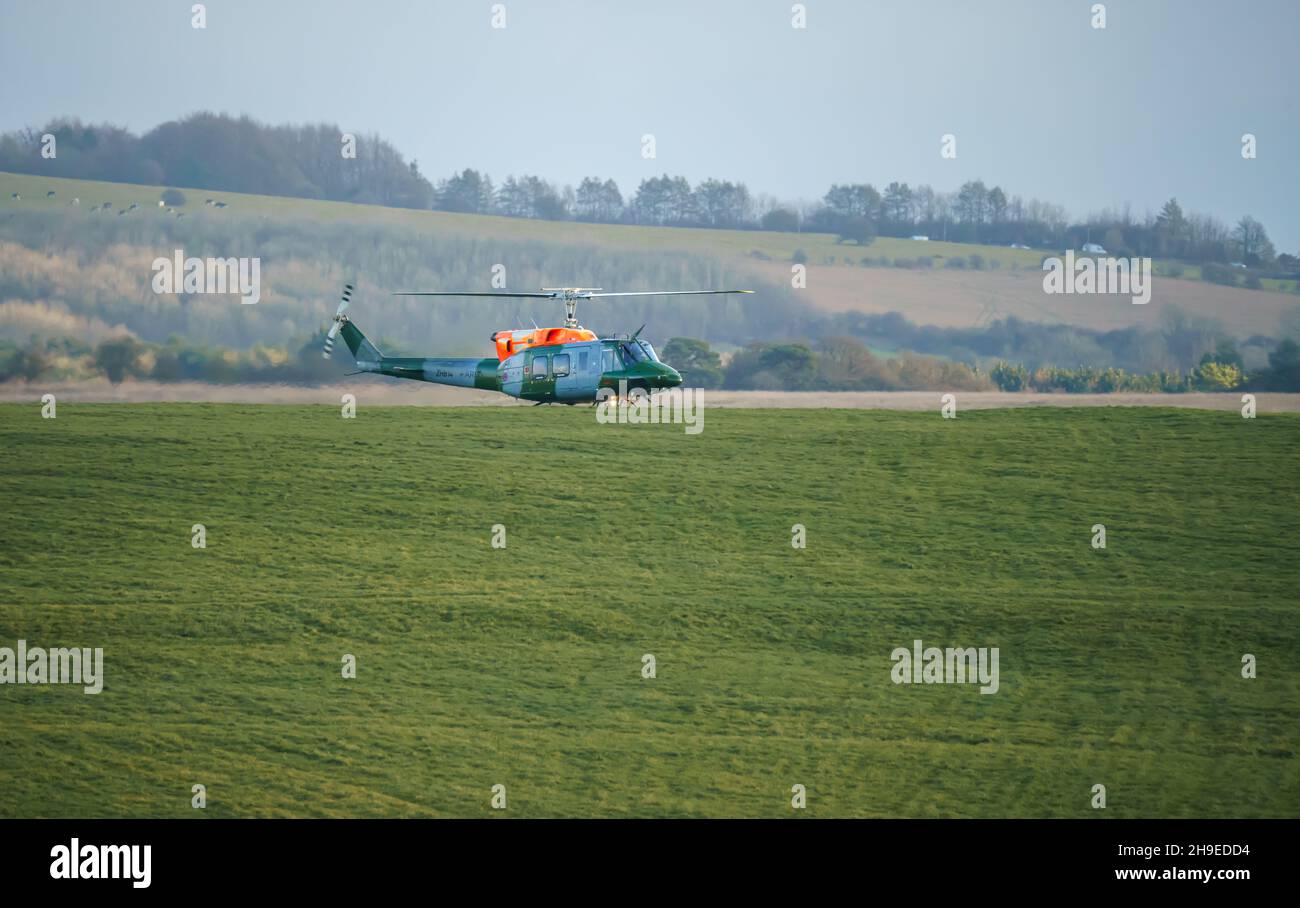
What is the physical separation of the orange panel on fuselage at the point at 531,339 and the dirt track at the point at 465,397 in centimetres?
2690

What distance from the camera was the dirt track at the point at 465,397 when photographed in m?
60.7

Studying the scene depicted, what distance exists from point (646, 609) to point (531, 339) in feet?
33.8

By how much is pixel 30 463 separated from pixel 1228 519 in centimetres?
3993

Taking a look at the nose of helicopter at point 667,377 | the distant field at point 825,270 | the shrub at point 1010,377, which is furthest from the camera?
the distant field at point 825,270

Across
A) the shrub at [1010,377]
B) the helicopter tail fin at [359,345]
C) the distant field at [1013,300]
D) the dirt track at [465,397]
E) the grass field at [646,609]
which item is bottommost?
the grass field at [646,609]

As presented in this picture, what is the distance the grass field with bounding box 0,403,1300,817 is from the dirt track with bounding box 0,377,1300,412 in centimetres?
121

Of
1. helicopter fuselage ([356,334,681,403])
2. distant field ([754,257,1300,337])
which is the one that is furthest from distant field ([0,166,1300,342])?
helicopter fuselage ([356,334,681,403])

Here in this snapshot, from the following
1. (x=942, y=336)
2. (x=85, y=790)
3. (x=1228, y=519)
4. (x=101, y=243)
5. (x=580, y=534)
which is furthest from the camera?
(x=942, y=336)

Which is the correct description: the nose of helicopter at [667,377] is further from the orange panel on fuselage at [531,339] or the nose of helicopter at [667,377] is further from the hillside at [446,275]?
the hillside at [446,275]

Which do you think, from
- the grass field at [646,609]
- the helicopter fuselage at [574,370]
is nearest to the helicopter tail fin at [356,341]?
the helicopter fuselage at [574,370]

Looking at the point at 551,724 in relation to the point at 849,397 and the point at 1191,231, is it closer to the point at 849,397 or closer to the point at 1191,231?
the point at 849,397

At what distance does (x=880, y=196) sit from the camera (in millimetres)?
103438
